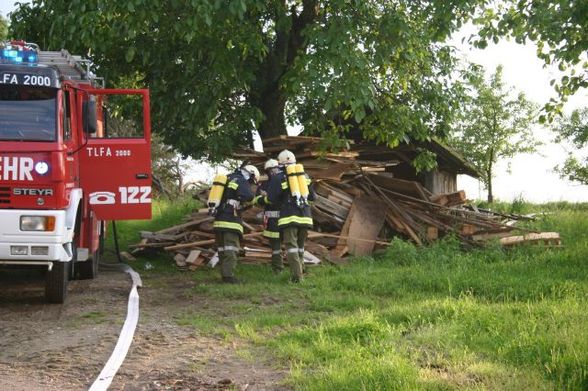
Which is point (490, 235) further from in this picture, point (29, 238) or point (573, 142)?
point (573, 142)

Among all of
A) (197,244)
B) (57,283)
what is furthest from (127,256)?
(57,283)

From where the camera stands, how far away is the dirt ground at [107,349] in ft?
17.8

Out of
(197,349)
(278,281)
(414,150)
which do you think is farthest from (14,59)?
(414,150)

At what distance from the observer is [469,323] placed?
22.3 feet

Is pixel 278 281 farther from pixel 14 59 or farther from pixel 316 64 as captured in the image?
pixel 14 59

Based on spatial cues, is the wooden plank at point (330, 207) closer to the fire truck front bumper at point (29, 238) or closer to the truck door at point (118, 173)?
the truck door at point (118, 173)

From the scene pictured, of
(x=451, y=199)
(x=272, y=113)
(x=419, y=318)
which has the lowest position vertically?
(x=419, y=318)

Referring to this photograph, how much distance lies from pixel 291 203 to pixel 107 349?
16.3ft

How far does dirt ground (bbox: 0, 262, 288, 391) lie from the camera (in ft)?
17.8

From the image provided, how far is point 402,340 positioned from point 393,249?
7.00 meters

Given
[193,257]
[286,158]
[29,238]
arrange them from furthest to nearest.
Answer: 1. [193,257]
2. [286,158]
3. [29,238]

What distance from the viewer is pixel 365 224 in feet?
46.5

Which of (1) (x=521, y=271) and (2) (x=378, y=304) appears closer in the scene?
(2) (x=378, y=304)

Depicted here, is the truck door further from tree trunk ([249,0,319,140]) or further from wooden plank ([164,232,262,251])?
tree trunk ([249,0,319,140])
